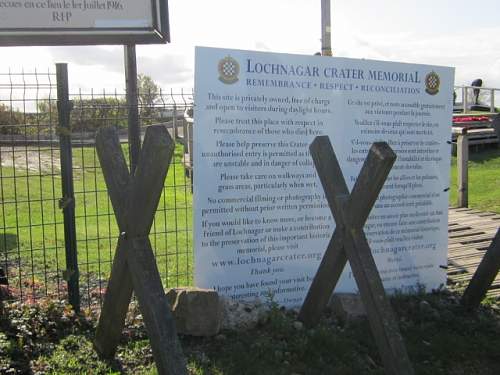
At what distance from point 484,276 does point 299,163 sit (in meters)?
2.01

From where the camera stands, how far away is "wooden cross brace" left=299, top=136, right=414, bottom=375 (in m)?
3.92

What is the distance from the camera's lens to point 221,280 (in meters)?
5.43

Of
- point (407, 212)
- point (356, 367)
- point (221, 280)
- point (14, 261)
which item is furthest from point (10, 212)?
point (356, 367)

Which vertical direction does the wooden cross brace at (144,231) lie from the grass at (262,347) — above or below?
above

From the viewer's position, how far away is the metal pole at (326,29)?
960cm

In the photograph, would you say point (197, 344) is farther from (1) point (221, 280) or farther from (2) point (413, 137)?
(2) point (413, 137)

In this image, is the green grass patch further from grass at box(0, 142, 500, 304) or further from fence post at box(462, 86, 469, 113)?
fence post at box(462, 86, 469, 113)

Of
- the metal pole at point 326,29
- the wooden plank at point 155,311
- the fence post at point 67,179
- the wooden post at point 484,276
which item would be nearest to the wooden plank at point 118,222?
the wooden plank at point 155,311

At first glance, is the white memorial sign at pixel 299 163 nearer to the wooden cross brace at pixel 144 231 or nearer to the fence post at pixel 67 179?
the fence post at pixel 67 179

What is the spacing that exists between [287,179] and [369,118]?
3.66ft

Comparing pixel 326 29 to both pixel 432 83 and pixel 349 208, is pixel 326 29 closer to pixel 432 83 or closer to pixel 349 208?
pixel 432 83

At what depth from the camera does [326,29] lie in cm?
970

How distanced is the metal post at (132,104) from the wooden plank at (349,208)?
178 centimetres

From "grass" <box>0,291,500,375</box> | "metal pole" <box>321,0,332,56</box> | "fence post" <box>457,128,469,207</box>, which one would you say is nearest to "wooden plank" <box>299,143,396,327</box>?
"grass" <box>0,291,500,375</box>
